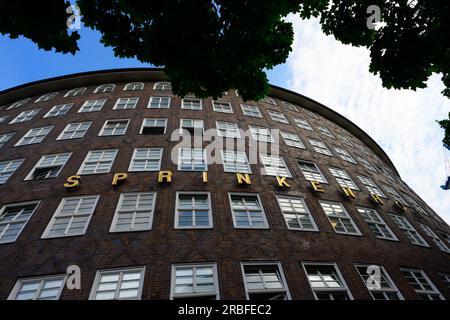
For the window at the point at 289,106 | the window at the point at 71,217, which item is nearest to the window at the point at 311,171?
the window at the point at 289,106

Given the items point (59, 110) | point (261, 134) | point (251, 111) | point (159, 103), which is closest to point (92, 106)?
point (59, 110)

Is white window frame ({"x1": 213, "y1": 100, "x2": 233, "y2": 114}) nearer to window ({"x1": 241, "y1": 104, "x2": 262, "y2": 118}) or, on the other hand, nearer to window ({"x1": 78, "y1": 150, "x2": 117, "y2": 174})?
window ({"x1": 241, "y1": 104, "x2": 262, "y2": 118})

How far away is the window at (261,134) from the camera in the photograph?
19547 mm

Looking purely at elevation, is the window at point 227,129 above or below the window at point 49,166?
above

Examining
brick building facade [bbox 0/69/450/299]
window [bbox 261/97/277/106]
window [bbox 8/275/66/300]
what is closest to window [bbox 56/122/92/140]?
brick building facade [bbox 0/69/450/299]

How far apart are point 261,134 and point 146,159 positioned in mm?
8858

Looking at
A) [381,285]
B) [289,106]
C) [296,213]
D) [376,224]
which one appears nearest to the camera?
[381,285]

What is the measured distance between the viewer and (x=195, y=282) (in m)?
9.96

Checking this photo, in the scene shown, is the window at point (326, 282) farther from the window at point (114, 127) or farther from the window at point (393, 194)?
the window at point (114, 127)

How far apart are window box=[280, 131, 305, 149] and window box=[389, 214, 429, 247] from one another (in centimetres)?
761

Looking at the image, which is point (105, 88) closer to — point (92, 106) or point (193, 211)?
point (92, 106)

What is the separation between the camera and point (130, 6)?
609cm

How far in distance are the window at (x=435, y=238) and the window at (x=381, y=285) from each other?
770 centimetres
